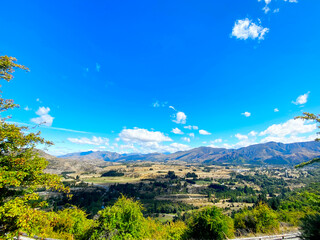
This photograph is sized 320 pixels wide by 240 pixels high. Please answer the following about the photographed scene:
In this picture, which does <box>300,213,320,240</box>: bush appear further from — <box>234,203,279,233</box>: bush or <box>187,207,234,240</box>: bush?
<box>234,203,279,233</box>: bush

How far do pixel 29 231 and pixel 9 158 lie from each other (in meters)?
5.20

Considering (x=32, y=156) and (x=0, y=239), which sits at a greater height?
(x=32, y=156)

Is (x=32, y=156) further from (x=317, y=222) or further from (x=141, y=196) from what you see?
(x=141, y=196)

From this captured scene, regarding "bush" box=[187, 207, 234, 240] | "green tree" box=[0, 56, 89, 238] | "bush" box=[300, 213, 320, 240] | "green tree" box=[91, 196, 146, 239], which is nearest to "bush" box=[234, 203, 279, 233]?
"bush" box=[187, 207, 234, 240]

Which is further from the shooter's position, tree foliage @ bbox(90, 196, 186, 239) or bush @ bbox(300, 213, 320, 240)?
tree foliage @ bbox(90, 196, 186, 239)

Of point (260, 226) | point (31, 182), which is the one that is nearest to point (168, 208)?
point (260, 226)

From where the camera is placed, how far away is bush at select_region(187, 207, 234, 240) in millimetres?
16453

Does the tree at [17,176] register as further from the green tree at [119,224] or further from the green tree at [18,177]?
the green tree at [119,224]

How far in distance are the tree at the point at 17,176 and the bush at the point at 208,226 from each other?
1567cm

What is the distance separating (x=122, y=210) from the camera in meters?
15.6

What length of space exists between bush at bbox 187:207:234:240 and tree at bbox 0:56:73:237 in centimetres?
1567

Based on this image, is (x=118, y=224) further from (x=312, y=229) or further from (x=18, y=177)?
(x=312, y=229)

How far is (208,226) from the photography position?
55.6 ft

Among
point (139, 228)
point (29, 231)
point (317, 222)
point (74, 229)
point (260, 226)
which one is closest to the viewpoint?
point (317, 222)
